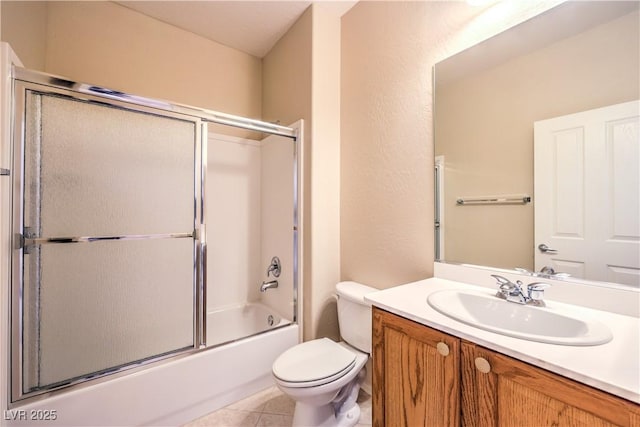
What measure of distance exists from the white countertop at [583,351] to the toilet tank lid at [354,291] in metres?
0.57

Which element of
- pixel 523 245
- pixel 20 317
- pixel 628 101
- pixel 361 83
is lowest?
pixel 20 317

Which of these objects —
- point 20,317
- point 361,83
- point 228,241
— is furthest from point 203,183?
point 361,83

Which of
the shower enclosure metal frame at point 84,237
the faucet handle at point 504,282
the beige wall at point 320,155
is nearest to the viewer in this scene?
the faucet handle at point 504,282

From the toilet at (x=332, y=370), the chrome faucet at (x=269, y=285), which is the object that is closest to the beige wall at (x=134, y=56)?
the chrome faucet at (x=269, y=285)

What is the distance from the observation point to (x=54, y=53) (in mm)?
1634

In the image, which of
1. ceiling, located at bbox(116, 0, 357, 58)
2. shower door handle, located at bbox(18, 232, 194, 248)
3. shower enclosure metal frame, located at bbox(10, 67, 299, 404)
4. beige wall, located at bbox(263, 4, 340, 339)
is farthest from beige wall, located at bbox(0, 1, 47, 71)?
beige wall, located at bbox(263, 4, 340, 339)

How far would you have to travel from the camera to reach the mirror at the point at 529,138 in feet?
2.77

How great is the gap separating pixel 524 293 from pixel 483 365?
1.32 ft

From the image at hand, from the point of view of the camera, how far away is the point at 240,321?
2.23 meters

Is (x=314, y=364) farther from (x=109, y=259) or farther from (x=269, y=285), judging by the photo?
(x=109, y=259)

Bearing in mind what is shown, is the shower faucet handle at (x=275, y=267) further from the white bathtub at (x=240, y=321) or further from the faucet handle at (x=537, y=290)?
the faucet handle at (x=537, y=290)

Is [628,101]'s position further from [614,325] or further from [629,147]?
[614,325]

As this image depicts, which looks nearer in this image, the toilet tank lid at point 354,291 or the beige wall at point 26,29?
the beige wall at point 26,29

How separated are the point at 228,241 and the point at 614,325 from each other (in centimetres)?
227
